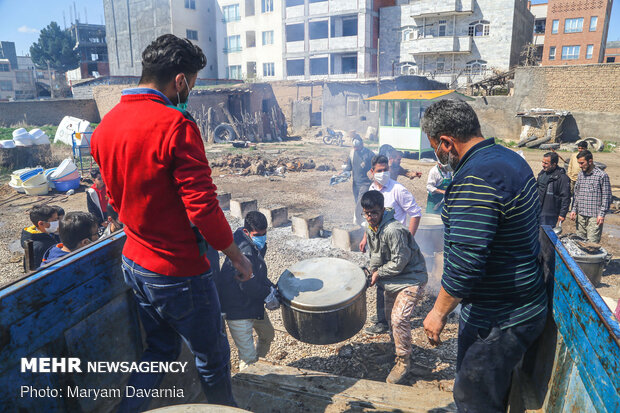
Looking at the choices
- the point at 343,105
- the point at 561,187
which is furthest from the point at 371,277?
the point at 343,105

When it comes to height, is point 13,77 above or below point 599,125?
above

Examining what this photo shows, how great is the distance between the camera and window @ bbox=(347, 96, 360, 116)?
96.6ft

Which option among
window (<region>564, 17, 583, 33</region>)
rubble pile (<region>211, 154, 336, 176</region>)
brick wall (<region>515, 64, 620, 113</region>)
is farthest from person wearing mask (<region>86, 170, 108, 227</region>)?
window (<region>564, 17, 583, 33</region>)

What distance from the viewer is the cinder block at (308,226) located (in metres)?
7.99

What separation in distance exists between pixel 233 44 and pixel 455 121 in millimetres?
46471

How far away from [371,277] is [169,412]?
2616 millimetres

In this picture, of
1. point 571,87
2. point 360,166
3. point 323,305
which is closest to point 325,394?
point 323,305

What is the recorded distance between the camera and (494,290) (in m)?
2.21

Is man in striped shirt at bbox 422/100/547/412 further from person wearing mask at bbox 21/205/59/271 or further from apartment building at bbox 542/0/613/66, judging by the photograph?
apartment building at bbox 542/0/613/66

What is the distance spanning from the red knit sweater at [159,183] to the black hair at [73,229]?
1910 mm

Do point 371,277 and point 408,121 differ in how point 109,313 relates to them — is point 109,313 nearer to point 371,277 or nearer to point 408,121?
point 371,277

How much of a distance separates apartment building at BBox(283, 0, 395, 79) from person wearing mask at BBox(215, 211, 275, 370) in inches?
1411

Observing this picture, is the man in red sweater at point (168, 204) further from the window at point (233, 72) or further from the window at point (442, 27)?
the window at point (233, 72)

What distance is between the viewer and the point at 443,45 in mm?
36156
